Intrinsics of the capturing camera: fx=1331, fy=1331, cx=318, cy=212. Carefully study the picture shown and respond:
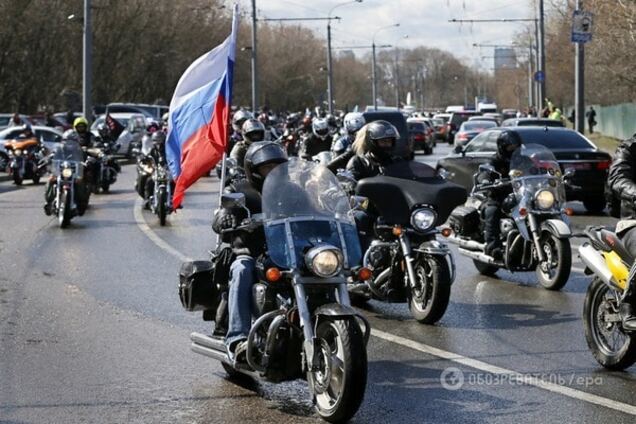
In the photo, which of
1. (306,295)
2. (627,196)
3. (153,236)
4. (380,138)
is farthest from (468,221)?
(306,295)

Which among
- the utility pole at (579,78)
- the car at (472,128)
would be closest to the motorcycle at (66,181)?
the utility pole at (579,78)

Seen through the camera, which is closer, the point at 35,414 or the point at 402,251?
the point at 35,414

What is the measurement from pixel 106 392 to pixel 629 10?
2972cm

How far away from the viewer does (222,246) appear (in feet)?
26.8

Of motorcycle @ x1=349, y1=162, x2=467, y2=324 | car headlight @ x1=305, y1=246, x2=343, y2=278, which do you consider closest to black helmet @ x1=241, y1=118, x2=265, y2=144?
motorcycle @ x1=349, y1=162, x2=467, y2=324

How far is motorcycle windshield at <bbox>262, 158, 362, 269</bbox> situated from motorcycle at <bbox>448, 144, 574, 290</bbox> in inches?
188

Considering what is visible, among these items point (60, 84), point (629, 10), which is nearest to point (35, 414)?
point (629, 10)

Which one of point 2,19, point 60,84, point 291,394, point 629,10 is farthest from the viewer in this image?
point 60,84

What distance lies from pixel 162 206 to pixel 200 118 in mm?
9646

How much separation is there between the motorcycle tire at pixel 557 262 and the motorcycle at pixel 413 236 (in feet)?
5.65

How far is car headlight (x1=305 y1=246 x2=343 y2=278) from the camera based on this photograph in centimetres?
719

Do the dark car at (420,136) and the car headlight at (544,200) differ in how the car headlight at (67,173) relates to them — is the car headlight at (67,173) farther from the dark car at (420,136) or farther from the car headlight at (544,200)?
the dark car at (420,136)

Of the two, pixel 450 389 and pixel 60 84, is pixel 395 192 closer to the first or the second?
pixel 450 389

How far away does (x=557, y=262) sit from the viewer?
40.0 ft
